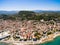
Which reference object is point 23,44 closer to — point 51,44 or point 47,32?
point 51,44

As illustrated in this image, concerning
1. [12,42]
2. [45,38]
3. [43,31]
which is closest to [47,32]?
[43,31]

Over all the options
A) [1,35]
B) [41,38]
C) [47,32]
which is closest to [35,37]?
[41,38]

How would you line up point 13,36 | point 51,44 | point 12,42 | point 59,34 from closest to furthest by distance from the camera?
point 51,44 < point 12,42 < point 13,36 < point 59,34

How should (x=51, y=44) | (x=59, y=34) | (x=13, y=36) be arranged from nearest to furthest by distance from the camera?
1. (x=51, y=44)
2. (x=13, y=36)
3. (x=59, y=34)

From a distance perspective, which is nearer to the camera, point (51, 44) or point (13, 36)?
point (51, 44)

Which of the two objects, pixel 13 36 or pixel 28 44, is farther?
pixel 13 36

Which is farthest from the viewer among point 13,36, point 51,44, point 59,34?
point 59,34

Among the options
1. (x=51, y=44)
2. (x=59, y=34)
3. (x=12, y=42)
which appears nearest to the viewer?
(x=51, y=44)

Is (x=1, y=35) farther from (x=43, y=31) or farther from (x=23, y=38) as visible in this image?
(x=43, y=31)

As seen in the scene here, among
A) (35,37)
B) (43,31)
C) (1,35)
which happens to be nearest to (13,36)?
(1,35)
